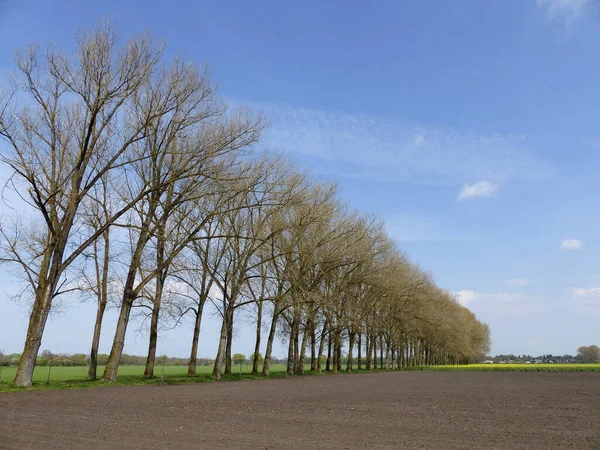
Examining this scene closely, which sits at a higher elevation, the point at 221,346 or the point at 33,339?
the point at 221,346

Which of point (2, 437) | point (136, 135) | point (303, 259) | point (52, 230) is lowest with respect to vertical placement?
point (2, 437)

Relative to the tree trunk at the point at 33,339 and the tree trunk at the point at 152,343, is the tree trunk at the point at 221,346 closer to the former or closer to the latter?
the tree trunk at the point at 152,343

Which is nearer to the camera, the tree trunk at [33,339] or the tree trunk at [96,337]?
the tree trunk at [33,339]

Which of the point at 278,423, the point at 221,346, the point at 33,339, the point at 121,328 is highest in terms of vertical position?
the point at 121,328

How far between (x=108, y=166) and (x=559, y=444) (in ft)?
67.7

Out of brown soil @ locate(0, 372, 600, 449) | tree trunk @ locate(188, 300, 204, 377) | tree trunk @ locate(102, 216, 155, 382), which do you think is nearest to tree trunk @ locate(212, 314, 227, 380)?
tree trunk @ locate(188, 300, 204, 377)

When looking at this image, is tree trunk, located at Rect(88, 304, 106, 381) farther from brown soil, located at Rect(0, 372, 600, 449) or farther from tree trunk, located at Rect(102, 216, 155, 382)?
brown soil, located at Rect(0, 372, 600, 449)

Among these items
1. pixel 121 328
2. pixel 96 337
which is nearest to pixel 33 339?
pixel 121 328

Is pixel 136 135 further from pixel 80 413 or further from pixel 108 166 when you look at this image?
pixel 80 413

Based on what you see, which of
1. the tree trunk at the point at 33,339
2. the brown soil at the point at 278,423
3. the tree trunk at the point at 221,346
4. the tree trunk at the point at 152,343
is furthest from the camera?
the tree trunk at the point at 221,346

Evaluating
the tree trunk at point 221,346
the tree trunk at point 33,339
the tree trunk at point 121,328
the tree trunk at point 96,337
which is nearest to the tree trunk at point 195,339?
the tree trunk at point 221,346

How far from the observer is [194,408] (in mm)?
15867

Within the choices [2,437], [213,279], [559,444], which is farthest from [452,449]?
[213,279]

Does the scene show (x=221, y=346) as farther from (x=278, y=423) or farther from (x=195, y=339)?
(x=278, y=423)
